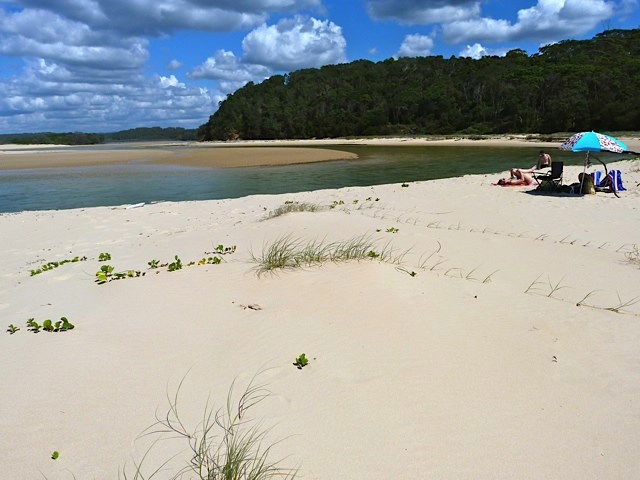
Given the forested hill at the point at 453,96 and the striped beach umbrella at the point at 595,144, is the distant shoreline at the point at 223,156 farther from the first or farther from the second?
the striped beach umbrella at the point at 595,144

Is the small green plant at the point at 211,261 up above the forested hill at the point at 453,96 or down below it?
below

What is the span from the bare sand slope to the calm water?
1354 cm

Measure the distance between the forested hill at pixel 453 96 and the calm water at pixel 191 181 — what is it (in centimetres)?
3491

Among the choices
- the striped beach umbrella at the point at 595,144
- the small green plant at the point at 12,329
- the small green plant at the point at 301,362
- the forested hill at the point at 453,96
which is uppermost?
the forested hill at the point at 453,96

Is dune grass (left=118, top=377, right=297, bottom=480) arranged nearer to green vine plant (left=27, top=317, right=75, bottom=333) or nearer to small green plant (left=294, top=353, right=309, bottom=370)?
small green plant (left=294, top=353, right=309, bottom=370)

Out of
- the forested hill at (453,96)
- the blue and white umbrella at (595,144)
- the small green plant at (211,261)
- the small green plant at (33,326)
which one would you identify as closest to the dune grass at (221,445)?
the small green plant at (33,326)

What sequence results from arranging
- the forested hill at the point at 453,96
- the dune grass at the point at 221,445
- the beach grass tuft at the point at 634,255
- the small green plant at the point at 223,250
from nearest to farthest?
the dune grass at the point at 221,445, the beach grass tuft at the point at 634,255, the small green plant at the point at 223,250, the forested hill at the point at 453,96

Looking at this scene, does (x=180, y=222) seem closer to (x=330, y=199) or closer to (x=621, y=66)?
(x=330, y=199)

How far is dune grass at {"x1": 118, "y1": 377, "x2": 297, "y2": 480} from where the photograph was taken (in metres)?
2.43

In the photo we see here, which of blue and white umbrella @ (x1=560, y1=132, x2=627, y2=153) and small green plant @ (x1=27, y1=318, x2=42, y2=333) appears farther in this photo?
blue and white umbrella @ (x1=560, y1=132, x2=627, y2=153)

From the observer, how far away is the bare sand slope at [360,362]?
2631 millimetres

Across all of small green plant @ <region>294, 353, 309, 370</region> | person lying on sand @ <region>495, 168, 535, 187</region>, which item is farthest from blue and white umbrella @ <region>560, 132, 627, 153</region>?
small green plant @ <region>294, 353, 309, 370</region>

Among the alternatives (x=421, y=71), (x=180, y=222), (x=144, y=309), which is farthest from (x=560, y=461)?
(x=421, y=71)

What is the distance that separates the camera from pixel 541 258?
683 centimetres
